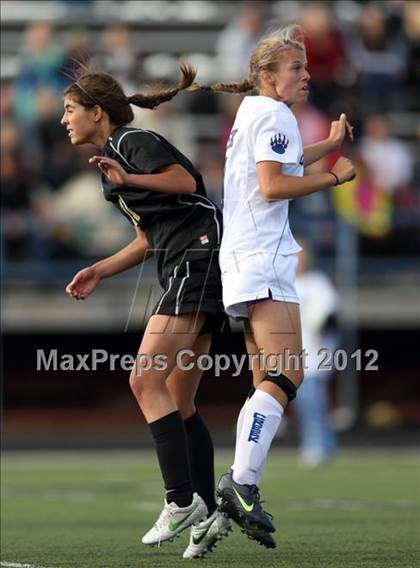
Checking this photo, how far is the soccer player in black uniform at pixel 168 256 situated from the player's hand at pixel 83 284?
1.02 feet

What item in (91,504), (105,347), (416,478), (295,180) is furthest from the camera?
(105,347)

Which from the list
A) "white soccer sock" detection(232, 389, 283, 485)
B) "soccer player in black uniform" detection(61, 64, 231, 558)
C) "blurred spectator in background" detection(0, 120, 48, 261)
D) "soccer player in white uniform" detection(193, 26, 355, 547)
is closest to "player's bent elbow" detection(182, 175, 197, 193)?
"soccer player in black uniform" detection(61, 64, 231, 558)

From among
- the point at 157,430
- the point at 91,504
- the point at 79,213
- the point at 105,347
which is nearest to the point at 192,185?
the point at 157,430

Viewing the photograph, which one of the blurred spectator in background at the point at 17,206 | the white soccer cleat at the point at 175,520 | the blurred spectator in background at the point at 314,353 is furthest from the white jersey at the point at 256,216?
the blurred spectator in background at the point at 17,206

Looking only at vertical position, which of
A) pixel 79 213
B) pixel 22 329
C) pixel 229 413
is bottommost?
pixel 229 413

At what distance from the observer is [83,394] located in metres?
18.9

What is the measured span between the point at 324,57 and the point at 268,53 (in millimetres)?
11830

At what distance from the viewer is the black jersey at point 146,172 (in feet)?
20.6

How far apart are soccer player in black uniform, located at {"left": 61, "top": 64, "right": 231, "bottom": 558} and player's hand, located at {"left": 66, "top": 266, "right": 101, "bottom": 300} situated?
31cm

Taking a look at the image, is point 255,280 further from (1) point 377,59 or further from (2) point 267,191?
(1) point 377,59

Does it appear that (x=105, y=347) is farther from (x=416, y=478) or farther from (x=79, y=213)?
(x=416, y=478)

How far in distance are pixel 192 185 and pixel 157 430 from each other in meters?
1.09

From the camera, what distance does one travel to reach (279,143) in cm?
610

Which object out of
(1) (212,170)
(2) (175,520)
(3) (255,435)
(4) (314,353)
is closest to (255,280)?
(3) (255,435)
